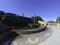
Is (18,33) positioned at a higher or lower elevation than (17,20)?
lower

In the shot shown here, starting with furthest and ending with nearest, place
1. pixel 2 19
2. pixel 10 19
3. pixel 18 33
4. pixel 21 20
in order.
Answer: pixel 21 20, pixel 10 19, pixel 2 19, pixel 18 33

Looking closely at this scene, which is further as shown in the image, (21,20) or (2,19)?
(21,20)

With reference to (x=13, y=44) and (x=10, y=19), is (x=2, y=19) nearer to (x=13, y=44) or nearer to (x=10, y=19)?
(x=10, y=19)

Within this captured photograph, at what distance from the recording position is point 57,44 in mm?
11305

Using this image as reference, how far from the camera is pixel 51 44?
37.3 ft

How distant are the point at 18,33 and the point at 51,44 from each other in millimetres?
7508

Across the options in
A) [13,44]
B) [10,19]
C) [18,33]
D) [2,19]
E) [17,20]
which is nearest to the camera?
[13,44]

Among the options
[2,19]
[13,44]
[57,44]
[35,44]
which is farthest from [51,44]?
[2,19]

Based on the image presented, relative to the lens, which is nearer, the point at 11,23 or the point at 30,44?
the point at 30,44

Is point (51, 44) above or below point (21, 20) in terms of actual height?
below

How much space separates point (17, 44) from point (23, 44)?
1.99 ft

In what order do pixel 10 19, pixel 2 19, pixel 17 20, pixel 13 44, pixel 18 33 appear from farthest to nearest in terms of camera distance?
pixel 17 20 < pixel 10 19 < pixel 2 19 < pixel 18 33 < pixel 13 44

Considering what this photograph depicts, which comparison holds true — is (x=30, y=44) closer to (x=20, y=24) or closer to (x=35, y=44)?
(x=35, y=44)

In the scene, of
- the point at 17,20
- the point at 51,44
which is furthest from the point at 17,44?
the point at 17,20
